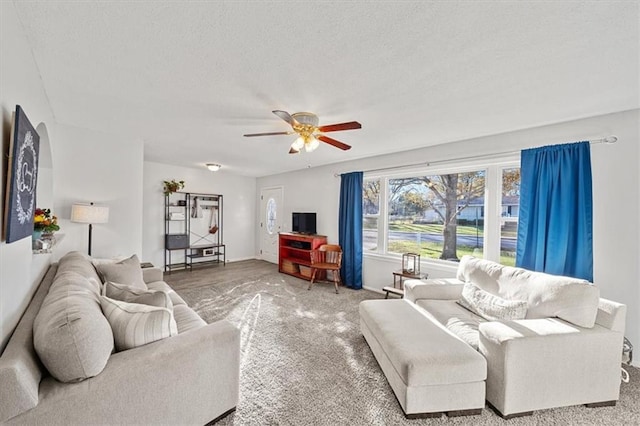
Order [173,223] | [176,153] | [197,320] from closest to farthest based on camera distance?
1. [197,320]
2. [176,153]
3. [173,223]

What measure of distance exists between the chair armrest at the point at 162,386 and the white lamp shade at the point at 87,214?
7.46 feet

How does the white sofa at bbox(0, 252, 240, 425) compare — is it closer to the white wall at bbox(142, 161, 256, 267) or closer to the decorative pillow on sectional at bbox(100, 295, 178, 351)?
the decorative pillow on sectional at bbox(100, 295, 178, 351)

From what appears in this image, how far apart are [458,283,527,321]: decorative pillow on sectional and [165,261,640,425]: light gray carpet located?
2.12 feet

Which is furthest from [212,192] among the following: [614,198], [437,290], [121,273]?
[614,198]

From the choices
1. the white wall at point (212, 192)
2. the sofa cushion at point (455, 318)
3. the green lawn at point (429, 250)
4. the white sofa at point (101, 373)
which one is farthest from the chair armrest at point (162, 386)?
the white wall at point (212, 192)

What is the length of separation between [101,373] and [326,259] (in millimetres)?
3871

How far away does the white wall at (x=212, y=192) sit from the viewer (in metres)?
5.50

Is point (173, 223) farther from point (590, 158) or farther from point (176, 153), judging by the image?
point (590, 158)

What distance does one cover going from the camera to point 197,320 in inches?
84.7

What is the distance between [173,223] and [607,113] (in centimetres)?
693

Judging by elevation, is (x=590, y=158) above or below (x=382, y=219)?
above

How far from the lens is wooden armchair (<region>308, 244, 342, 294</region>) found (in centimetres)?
462

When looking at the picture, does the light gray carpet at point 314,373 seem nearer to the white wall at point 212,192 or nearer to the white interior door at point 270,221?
the white wall at point 212,192

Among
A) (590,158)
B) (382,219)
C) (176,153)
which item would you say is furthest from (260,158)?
(590,158)
